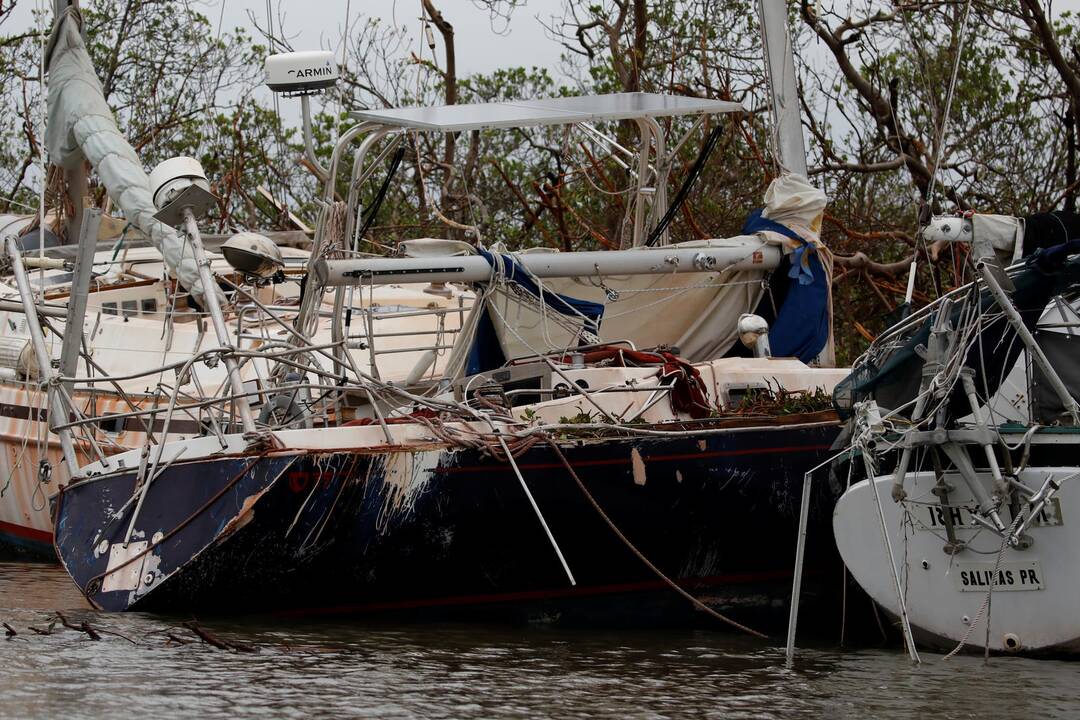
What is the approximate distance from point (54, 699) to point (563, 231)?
12.6m

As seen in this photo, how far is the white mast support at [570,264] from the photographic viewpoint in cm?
1092

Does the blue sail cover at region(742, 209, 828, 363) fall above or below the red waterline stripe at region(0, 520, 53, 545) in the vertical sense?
above

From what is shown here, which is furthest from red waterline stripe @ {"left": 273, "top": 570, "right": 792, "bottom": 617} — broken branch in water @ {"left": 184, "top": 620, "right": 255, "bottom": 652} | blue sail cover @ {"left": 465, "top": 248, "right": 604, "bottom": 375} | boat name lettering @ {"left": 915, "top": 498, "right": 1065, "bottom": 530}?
blue sail cover @ {"left": 465, "top": 248, "right": 604, "bottom": 375}

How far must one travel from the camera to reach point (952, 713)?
7105 millimetres

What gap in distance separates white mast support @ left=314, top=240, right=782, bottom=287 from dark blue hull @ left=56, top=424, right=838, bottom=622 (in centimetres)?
208

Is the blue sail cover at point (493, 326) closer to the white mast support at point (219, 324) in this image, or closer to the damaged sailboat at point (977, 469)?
the white mast support at point (219, 324)

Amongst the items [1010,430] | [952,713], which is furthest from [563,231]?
[952,713]

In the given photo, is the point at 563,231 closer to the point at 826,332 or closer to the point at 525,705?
the point at 826,332

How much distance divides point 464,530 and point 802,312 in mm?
3936

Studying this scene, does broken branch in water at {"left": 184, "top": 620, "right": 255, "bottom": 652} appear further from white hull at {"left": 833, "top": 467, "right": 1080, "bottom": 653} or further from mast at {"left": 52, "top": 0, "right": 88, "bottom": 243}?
mast at {"left": 52, "top": 0, "right": 88, "bottom": 243}

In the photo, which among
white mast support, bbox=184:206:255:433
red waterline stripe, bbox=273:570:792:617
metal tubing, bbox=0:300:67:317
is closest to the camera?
white mast support, bbox=184:206:255:433

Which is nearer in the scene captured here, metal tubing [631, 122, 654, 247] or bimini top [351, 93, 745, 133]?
bimini top [351, 93, 745, 133]

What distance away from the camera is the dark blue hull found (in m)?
9.10

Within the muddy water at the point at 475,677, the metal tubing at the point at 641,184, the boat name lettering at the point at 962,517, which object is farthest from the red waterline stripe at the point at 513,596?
the metal tubing at the point at 641,184
